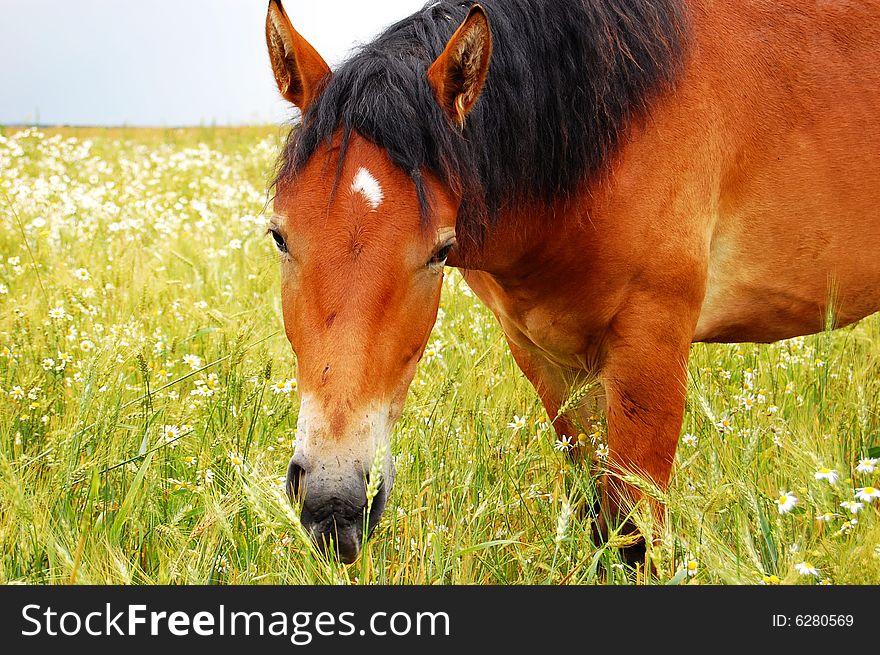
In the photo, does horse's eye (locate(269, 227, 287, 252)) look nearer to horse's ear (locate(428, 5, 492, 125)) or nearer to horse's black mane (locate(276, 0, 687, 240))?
horse's black mane (locate(276, 0, 687, 240))

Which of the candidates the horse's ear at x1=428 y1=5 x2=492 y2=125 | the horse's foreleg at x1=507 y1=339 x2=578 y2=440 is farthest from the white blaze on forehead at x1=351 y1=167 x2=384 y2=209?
the horse's foreleg at x1=507 y1=339 x2=578 y2=440

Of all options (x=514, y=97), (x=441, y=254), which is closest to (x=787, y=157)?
(x=514, y=97)

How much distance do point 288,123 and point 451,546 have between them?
1405mm

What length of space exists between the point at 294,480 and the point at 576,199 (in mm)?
1369

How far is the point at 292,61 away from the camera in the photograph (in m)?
2.53

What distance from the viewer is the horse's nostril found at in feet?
6.90

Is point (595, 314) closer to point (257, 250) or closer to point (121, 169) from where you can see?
point (257, 250)

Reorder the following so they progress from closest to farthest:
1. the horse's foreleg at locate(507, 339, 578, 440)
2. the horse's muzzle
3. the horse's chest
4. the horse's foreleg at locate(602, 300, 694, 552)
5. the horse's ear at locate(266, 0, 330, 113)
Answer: the horse's muzzle < the horse's ear at locate(266, 0, 330, 113) < the horse's foreleg at locate(602, 300, 694, 552) < the horse's chest < the horse's foreleg at locate(507, 339, 578, 440)

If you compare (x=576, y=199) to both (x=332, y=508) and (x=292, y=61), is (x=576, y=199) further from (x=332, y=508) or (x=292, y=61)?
(x=332, y=508)

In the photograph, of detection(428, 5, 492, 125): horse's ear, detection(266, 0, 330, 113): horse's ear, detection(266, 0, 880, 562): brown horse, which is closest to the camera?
detection(266, 0, 880, 562): brown horse

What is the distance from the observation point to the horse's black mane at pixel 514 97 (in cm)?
238

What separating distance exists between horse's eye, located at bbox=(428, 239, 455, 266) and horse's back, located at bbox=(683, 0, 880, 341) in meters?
1.16

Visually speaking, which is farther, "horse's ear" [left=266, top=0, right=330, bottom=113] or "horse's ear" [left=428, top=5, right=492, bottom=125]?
"horse's ear" [left=266, top=0, right=330, bottom=113]

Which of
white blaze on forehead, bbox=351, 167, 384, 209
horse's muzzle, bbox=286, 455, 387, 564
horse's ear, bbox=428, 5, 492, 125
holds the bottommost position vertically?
horse's muzzle, bbox=286, 455, 387, 564
